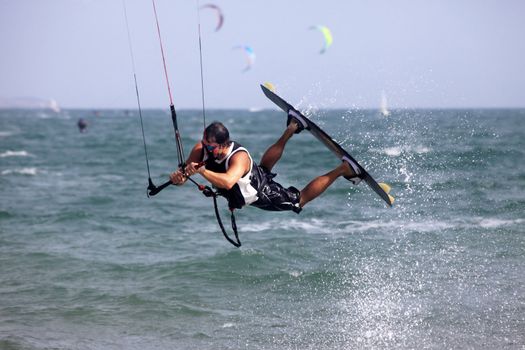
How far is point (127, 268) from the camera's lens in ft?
35.0

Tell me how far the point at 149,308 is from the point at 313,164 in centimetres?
1667

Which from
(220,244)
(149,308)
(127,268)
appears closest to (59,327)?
(149,308)

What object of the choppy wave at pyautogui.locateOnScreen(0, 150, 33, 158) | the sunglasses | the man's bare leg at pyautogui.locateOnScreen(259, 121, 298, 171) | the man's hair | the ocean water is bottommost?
the ocean water

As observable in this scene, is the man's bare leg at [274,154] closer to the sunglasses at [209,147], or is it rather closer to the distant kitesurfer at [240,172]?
the distant kitesurfer at [240,172]

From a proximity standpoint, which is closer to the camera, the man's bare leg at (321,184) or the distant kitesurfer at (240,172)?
the distant kitesurfer at (240,172)

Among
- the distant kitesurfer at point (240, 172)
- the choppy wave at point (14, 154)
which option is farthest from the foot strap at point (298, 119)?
the choppy wave at point (14, 154)

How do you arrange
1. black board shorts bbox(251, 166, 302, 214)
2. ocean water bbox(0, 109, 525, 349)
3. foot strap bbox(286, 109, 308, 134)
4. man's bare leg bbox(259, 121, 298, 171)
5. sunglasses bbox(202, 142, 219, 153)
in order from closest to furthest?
sunglasses bbox(202, 142, 219, 153), black board shorts bbox(251, 166, 302, 214), man's bare leg bbox(259, 121, 298, 171), foot strap bbox(286, 109, 308, 134), ocean water bbox(0, 109, 525, 349)

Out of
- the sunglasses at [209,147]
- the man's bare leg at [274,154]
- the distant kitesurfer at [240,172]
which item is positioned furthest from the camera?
the man's bare leg at [274,154]

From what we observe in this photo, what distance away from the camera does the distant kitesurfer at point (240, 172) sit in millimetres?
5952

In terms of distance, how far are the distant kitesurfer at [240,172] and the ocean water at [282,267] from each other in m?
1.53

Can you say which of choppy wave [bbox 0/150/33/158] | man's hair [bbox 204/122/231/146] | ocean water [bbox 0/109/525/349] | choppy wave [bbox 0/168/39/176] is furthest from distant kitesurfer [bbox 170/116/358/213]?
choppy wave [bbox 0/150/33/158]

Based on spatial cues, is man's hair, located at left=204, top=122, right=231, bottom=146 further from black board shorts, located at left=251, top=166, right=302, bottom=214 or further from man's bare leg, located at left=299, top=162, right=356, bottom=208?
man's bare leg, located at left=299, top=162, right=356, bottom=208

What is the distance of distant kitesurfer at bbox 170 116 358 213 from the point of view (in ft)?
19.5

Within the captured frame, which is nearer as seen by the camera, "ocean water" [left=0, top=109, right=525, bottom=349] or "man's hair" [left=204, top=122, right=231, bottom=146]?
"man's hair" [left=204, top=122, right=231, bottom=146]
